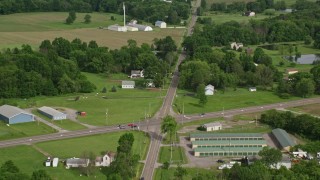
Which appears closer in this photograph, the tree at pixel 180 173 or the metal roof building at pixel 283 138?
the tree at pixel 180 173

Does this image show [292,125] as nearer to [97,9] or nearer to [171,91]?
[171,91]

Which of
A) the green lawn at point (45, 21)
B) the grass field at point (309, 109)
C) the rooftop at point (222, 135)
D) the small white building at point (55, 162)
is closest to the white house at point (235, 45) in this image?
the green lawn at point (45, 21)

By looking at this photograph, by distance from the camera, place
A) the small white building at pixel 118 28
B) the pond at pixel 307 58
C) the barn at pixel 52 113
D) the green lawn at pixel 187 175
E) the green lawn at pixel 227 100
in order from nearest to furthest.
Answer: the green lawn at pixel 187 175
the barn at pixel 52 113
the green lawn at pixel 227 100
the pond at pixel 307 58
the small white building at pixel 118 28

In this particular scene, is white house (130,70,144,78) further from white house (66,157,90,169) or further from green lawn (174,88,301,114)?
white house (66,157,90,169)

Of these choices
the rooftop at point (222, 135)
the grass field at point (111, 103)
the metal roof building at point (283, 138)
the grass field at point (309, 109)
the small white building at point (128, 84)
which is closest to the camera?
the metal roof building at point (283, 138)

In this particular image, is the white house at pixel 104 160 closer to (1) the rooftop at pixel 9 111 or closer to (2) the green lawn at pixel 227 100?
(1) the rooftop at pixel 9 111

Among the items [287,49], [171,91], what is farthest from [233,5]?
[171,91]
